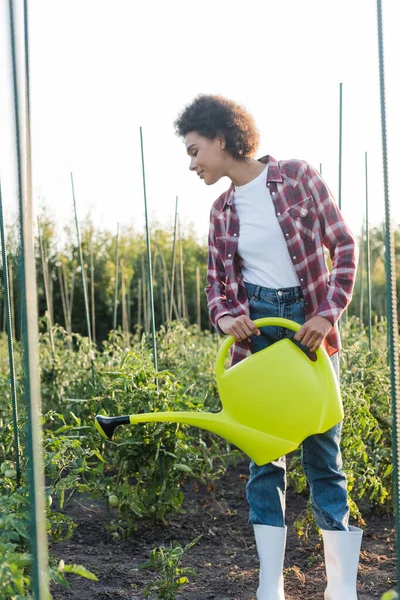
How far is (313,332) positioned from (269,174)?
0.42 meters

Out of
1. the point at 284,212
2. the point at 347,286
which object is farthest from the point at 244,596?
the point at 284,212

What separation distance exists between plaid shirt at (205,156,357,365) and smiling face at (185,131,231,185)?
78 mm

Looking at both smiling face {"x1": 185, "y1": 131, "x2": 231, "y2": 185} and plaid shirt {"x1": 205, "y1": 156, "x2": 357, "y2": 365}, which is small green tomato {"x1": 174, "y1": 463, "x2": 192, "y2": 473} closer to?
plaid shirt {"x1": 205, "y1": 156, "x2": 357, "y2": 365}

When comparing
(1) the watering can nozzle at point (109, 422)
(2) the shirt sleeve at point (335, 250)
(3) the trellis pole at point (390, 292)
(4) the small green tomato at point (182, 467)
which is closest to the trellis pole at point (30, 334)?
(1) the watering can nozzle at point (109, 422)

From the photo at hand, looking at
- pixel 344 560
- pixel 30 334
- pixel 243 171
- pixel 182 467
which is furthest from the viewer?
pixel 182 467

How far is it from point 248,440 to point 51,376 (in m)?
1.94

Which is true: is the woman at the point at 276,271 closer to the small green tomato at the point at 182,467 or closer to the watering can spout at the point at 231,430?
the watering can spout at the point at 231,430

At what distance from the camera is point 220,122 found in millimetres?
1718

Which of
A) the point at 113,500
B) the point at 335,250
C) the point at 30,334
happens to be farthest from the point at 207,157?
the point at 113,500

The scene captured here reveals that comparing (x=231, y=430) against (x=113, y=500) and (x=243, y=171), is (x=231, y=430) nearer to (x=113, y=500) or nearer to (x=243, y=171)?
(x=243, y=171)

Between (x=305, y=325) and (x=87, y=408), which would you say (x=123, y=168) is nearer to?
(x=87, y=408)

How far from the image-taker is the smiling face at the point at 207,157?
1712 millimetres

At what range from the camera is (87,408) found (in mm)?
2688

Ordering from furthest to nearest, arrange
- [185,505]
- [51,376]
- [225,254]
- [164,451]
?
1. [51,376]
2. [185,505]
3. [164,451]
4. [225,254]
